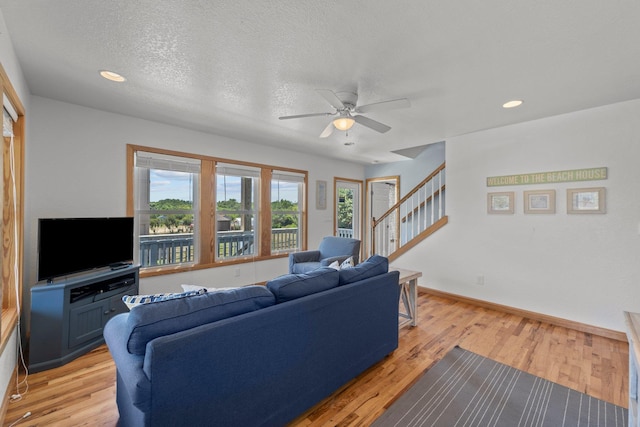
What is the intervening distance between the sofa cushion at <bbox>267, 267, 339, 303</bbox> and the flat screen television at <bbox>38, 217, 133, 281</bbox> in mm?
2072

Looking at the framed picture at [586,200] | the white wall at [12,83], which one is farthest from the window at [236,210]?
the framed picture at [586,200]

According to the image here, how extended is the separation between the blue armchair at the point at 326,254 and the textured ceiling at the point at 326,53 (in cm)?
201

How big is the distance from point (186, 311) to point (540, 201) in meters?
3.89

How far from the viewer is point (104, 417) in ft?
5.65

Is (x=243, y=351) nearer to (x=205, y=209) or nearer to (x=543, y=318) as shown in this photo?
(x=205, y=209)

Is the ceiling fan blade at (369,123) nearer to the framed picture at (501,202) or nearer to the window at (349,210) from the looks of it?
the framed picture at (501,202)

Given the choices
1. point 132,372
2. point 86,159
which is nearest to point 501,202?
point 132,372

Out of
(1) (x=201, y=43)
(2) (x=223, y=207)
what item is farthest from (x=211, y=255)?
(1) (x=201, y=43)

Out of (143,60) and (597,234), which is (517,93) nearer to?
(597,234)

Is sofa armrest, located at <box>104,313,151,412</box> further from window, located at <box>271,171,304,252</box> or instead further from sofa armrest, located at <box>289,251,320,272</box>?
window, located at <box>271,171,304,252</box>

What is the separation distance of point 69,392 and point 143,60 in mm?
2499

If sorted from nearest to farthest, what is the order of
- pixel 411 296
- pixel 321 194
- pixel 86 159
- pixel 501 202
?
pixel 86 159 < pixel 411 296 < pixel 501 202 < pixel 321 194

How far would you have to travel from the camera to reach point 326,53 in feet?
6.25

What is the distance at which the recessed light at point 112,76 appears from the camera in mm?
2205
